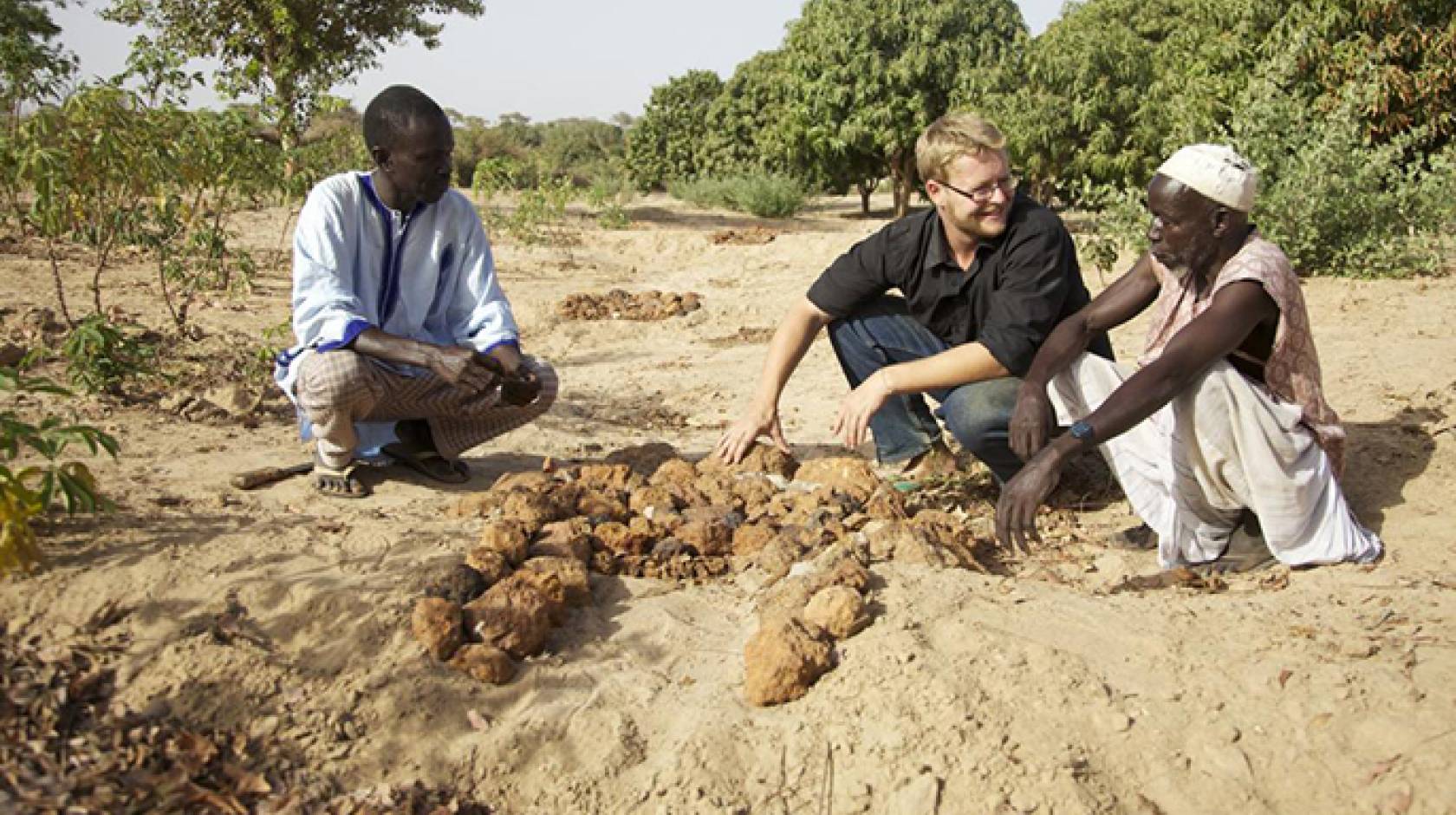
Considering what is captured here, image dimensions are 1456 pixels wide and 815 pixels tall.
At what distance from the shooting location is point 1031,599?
2.68 m

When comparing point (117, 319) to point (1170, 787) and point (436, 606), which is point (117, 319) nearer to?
point (436, 606)

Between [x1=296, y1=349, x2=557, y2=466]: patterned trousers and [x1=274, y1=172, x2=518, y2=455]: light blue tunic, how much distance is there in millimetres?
59

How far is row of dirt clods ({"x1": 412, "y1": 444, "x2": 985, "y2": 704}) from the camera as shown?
244cm

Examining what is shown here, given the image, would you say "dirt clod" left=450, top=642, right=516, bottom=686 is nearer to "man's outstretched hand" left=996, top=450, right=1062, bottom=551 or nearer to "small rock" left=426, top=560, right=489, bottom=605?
"small rock" left=426, top=560, right=489, bottom=605

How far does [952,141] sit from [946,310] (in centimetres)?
63

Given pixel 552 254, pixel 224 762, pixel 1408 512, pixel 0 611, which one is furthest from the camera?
pixel 552 254

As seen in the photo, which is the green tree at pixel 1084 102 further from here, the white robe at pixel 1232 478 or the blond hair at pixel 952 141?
the white robe at pixel 1232 478

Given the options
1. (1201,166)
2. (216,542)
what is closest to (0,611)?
(216,542)

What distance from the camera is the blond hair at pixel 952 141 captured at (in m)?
3.22

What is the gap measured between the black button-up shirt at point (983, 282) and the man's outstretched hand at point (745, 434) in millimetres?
460

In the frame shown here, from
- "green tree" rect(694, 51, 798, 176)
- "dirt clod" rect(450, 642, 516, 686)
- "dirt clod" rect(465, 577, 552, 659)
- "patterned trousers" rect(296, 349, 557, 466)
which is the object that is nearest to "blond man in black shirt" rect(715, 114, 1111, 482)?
"patterned trousers" rect(296, 349, 557, 466)

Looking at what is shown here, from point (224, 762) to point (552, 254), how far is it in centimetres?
884

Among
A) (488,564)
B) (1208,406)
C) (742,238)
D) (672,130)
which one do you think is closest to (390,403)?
(488,564)

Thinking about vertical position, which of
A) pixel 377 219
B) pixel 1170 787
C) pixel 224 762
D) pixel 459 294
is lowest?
pixel 1170 787
